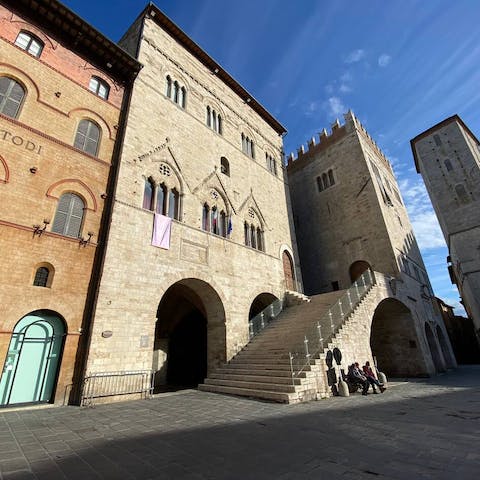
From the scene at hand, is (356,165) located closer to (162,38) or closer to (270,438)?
(162,38)

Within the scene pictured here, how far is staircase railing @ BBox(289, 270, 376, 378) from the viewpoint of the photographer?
957 centimetres

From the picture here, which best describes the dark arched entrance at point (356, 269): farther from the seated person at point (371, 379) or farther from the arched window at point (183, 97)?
the arched window at point (183, 97)

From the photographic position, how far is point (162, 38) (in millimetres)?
16812

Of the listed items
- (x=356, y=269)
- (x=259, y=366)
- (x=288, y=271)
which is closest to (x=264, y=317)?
(x=259, y=366)

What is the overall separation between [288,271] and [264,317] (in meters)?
4.86

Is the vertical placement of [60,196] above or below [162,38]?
below

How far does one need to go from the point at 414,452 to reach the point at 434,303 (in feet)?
85.0

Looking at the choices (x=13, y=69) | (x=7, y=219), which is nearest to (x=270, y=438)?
(x=7, y=219)

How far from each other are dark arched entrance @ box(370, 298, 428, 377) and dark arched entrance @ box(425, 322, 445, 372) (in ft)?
12.8

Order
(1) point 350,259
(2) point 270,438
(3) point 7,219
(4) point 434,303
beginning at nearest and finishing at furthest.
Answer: (2) point 270,438
(3) point 7,219
(1) point 350,259
(4) point 434,303

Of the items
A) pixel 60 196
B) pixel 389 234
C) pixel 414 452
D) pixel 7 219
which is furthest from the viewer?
pixel 389 234

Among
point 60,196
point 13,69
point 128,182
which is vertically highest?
point 13,69

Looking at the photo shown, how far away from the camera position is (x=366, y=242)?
19.8 meters

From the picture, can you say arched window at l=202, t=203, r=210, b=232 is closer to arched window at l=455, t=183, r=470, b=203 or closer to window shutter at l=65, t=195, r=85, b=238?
window shutter at l=65, t=195, r=85, b=238
